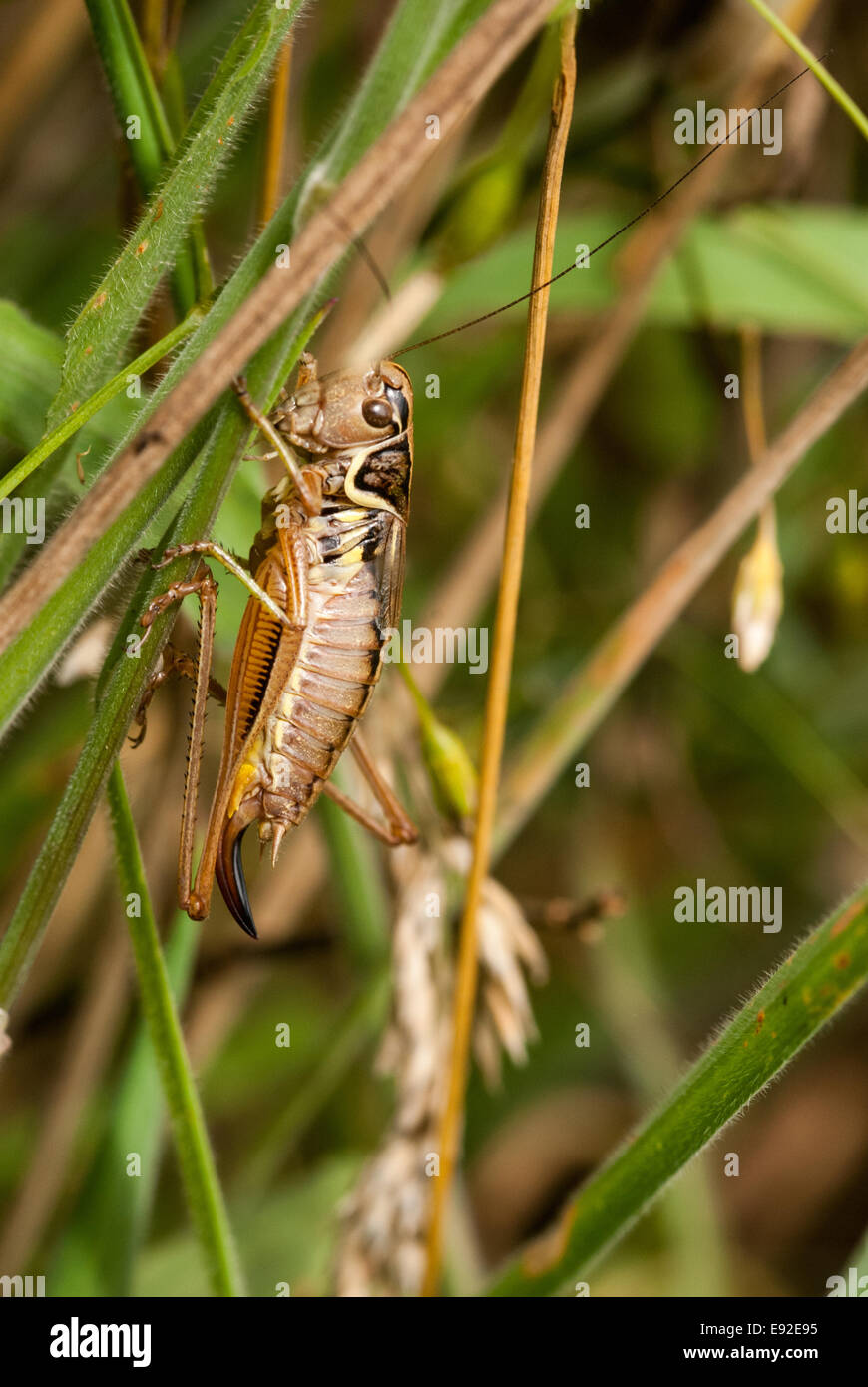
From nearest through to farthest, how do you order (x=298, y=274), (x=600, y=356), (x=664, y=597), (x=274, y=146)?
(x=298, y=274)
(x=274, y=146)
(x=664, y=597)
(x=600, y=356)

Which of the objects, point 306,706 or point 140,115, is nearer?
point 140,115

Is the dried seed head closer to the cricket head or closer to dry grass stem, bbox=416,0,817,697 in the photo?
the cricket head

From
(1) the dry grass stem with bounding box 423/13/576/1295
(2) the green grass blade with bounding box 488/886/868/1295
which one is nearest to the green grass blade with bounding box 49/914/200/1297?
(1) the dry grass stem with bounding box 423/13/576/1295

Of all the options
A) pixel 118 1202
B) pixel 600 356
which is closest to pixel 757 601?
pixel 600 356

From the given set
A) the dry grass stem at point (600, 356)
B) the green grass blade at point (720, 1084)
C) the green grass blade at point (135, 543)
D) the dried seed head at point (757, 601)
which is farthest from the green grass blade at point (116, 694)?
Result: the dry grass stem at point (600, 356)

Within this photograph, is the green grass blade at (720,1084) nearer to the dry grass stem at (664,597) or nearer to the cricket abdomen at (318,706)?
the cricket abdomen at (318,706)

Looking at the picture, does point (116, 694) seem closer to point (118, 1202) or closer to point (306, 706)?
point (306, 706)

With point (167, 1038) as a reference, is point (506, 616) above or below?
above
